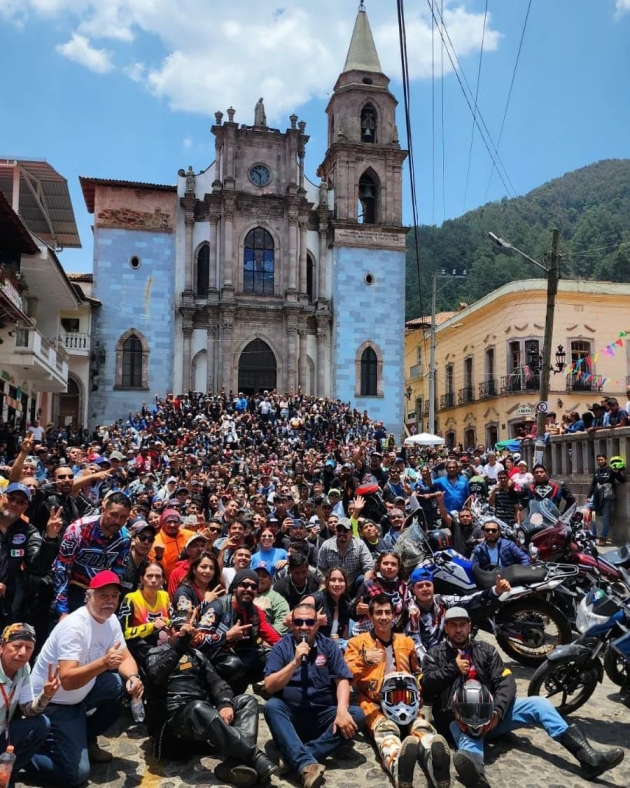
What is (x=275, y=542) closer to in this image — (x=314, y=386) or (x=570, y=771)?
(x=570, y=771)

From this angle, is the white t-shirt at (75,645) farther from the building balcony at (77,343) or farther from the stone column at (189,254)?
the stone column at (189,254)

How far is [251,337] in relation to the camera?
33906 mm

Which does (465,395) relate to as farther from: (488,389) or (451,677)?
(451,677)

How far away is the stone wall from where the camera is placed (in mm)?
13508

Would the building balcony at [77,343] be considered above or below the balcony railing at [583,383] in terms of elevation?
above

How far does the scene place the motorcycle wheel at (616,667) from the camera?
225 inches

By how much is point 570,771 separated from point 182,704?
8.54 ft

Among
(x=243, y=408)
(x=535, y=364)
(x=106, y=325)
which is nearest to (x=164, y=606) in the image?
(x=243, y=408)

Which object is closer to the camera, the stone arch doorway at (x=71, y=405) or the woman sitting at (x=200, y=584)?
the woman sitting at (x=200, y=584)

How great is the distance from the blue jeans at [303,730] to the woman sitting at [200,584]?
3.70 ft

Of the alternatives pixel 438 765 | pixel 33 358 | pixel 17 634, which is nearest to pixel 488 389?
pixel 33 358

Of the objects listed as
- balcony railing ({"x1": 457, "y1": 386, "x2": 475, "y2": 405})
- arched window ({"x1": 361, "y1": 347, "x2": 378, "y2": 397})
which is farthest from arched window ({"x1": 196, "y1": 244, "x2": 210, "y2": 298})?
balcony railing ({"x1": 457, "y1": 386, "x2": 475, "y2": 405})

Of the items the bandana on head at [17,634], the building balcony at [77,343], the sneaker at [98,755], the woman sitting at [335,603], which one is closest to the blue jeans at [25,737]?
the bandana on head at [17,634]

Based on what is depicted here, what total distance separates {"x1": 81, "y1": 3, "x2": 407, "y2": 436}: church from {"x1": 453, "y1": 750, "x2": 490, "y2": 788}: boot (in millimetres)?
28824
